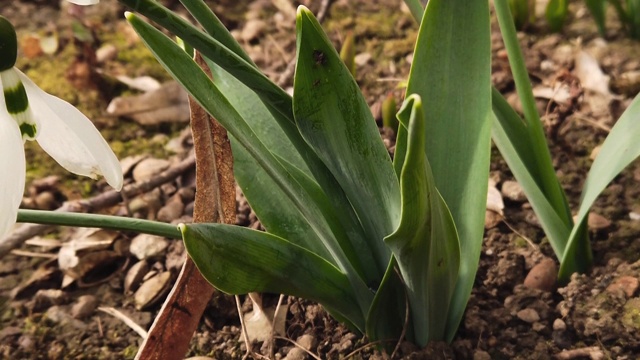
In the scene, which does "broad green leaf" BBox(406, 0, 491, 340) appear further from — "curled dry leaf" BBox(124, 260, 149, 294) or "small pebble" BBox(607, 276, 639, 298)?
"curled dry leaf" BBox(124, 260, 149, 294)

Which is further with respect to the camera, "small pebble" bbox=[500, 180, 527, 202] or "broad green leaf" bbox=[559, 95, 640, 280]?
"small pebble" bbox=[500, 180, 527, 202]

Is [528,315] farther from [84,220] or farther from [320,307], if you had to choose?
[84,220]

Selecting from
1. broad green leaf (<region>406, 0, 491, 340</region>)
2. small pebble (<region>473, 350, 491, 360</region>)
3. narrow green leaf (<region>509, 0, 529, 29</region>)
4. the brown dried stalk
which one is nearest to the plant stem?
the brown dried stalk

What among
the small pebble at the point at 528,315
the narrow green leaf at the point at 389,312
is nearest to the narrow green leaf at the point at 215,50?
the narrow green leaf at the point at 389,312

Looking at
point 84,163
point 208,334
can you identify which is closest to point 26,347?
point 208,334

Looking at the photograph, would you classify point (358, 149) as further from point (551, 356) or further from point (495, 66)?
point (495, 66)

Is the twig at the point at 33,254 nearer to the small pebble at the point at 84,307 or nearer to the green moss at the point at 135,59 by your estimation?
the small pebble at the point at 84,307

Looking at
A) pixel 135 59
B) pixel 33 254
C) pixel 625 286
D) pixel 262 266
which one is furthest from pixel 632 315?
pixel 135 59
